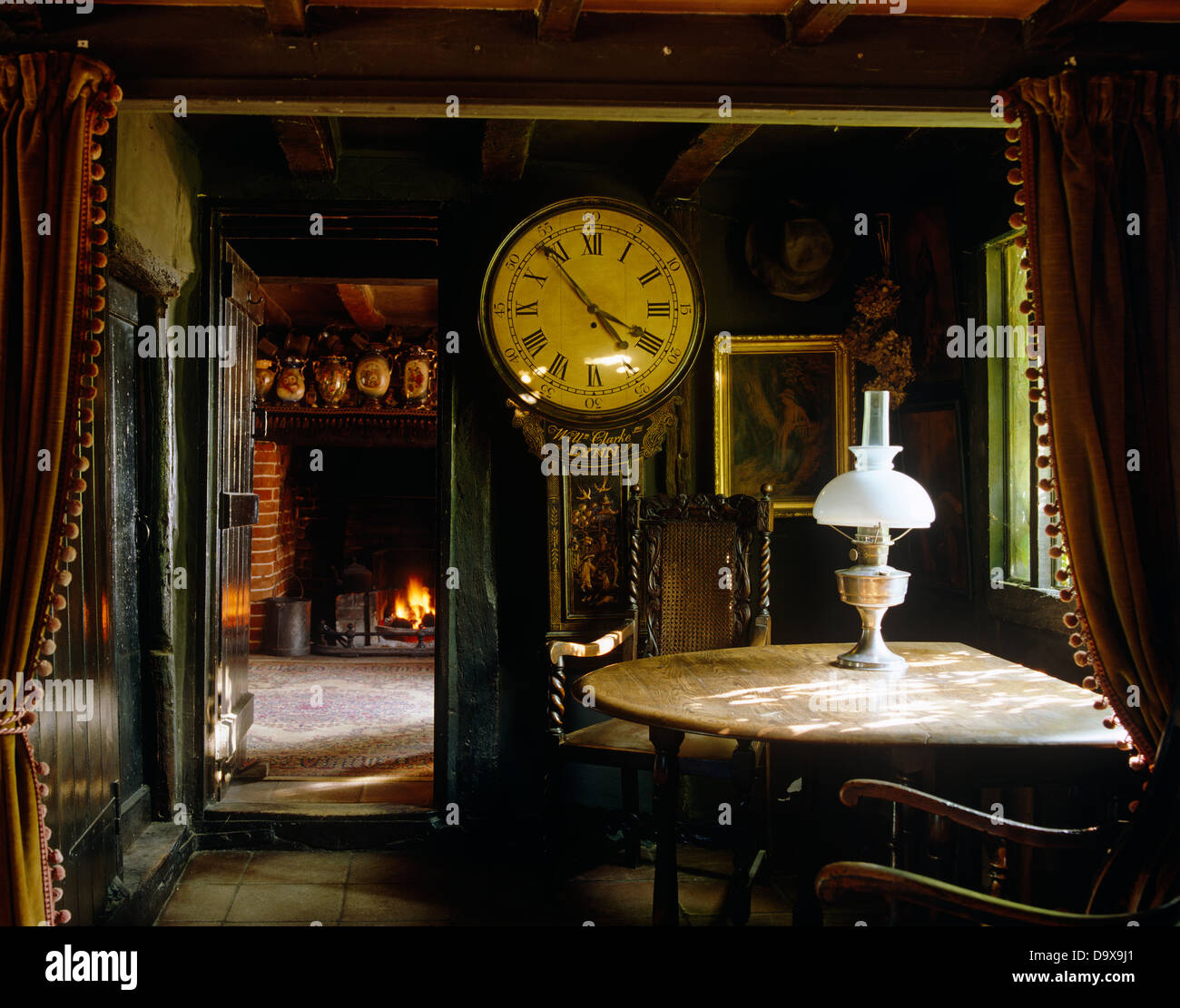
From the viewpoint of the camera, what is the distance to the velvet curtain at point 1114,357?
2.02 metres

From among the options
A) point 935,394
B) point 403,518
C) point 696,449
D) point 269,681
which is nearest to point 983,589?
point 935,394

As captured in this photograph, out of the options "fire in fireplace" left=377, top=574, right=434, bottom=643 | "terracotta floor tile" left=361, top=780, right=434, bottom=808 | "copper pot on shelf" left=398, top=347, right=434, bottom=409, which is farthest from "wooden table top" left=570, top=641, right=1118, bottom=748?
"fire in fireplace" left=377, top=574, right=434, bottom=643

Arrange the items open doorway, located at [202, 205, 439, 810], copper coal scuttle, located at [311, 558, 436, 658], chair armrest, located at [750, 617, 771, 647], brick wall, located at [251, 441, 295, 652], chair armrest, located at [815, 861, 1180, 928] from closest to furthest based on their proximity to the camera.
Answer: chair armrest, located at [815, 861, 1180, 928] < chair armrest, located at [750, 617, 771, 647] < open doorway, located at [202, 205, 439, 810] < brick wall, located at [251, 441, 295, 652] < copper coal scuttle, located at [311, 558, 436, 658]

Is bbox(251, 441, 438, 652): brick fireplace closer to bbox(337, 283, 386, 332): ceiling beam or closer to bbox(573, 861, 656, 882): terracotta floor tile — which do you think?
bbox(337, 283, 386, 332): ceiling beam

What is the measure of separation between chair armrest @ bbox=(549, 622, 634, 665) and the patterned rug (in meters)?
1.66

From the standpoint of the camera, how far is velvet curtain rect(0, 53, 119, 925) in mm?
1987

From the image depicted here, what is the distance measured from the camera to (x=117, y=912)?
276cm

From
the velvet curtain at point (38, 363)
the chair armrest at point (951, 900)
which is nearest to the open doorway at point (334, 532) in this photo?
the velvet curtain at point (38, 363)

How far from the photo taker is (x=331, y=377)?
22.5 ft

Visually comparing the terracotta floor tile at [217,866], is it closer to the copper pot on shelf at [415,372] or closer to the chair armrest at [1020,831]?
the chair armrest at [1020,831]

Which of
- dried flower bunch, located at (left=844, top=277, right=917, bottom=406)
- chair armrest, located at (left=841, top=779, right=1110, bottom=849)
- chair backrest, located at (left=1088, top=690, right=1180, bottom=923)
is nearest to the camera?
chair backrest, located at (left=1088, top=690, right=1180, bottom=923)

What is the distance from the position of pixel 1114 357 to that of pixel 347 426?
19.2 ft

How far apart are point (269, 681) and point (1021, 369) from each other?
528cm

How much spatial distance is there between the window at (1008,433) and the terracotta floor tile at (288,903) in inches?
105
